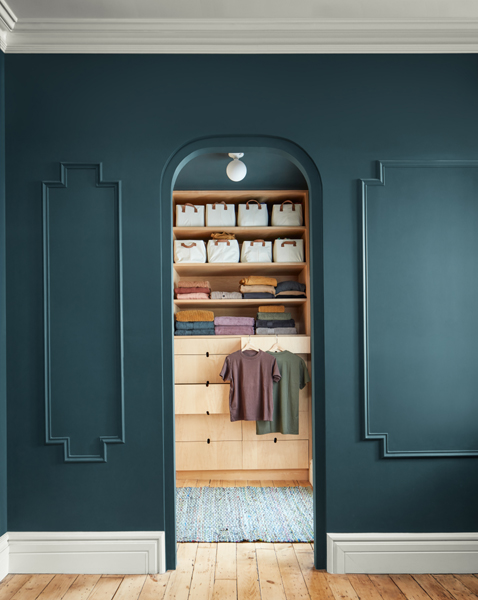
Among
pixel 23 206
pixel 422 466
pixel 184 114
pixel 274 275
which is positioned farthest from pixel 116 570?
pixel 274 275

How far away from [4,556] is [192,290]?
2407 millimetres

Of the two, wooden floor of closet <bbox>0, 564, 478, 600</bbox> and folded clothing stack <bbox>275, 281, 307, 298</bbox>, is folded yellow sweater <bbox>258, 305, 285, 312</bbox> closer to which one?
folded clothing stack <bbox>275, 281, 307, 298</bbox>

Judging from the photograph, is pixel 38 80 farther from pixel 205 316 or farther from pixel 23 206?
pixel 205 316

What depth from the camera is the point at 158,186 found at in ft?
8.14

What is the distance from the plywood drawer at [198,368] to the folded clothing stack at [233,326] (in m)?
0.23

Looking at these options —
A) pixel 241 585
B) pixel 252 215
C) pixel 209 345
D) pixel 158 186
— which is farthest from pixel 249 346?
pixel 241 585

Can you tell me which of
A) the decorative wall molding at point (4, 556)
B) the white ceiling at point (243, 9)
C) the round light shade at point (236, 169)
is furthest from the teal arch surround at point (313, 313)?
the round light shade at point (236, 169)

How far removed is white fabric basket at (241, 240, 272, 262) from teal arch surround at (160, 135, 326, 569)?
60.8 inches

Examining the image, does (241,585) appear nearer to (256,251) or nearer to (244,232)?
(256,251)

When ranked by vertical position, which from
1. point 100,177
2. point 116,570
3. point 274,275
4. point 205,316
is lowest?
point 116,570

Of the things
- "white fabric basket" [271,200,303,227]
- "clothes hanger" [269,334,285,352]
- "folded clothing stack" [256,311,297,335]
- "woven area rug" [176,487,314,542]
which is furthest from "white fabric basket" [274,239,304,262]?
"woven area rug" [176,487,314,542]

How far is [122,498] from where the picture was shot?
2406 mm

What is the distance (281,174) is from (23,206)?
7.33 feet

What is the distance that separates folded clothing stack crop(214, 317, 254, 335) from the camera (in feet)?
13.5
